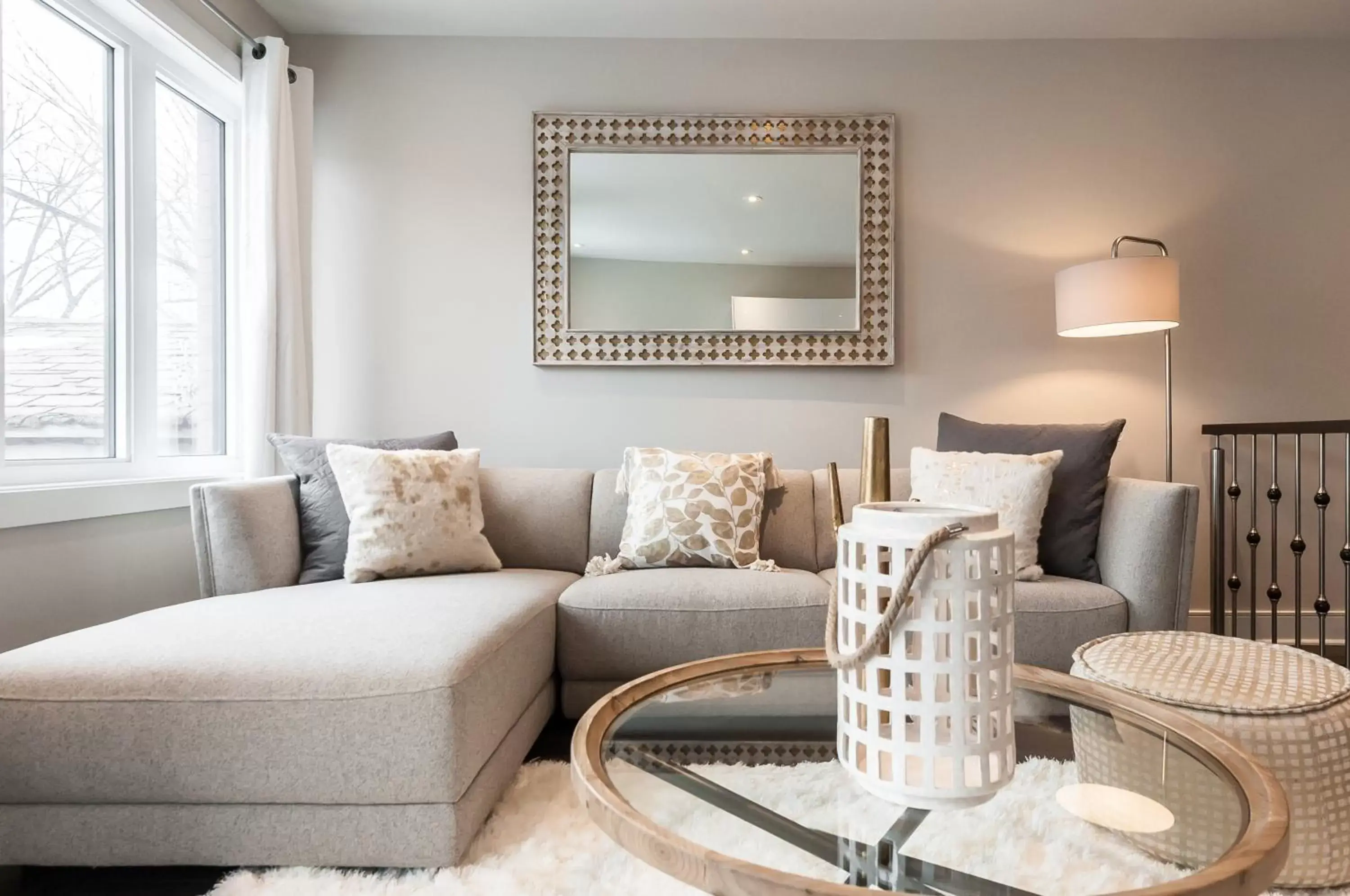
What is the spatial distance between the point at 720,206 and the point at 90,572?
2428 millimetres

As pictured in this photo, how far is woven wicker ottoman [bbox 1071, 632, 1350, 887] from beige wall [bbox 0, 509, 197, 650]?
7.56 ft

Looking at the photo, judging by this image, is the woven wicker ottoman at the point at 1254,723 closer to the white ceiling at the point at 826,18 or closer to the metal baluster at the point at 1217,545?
the metal baluster at the point at 1217,545

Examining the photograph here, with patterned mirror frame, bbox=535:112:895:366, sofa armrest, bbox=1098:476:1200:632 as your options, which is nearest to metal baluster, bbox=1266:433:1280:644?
sofa armrest, bbox=1098:476:1200:632

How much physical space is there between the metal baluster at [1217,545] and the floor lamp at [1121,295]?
0.58 m

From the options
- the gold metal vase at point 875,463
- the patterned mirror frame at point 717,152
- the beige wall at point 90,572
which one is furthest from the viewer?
the patterned mirror frame at point 717,152

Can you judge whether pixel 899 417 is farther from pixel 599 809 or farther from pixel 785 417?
pixel 599 809

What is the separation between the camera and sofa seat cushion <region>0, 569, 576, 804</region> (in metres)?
1.25

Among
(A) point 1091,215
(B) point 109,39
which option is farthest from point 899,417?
(B) point 109,39

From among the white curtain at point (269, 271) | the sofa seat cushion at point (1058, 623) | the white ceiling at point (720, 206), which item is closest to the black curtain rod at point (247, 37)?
the white curtain at point (269, 271)

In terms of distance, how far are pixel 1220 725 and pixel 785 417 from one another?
196cm

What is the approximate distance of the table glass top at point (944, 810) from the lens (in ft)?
2.48

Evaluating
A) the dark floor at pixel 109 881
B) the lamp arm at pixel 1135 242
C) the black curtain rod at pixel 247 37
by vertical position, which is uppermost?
the black curtain rod at pixel 247 37

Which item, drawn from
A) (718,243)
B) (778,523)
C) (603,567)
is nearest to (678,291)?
(718,243)

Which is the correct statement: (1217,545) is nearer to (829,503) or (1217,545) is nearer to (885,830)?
(829,503)
